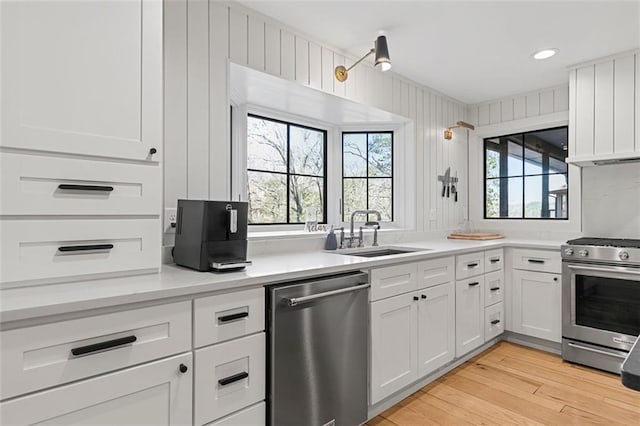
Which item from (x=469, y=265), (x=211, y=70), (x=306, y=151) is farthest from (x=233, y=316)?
(x=469, y=265)

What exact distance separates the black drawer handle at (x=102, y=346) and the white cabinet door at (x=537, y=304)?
3.04 meters

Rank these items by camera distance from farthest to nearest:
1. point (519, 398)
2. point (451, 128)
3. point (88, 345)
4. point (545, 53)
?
point (451, 128) < point (545, 53) < point (519, 398) < point (88, 345)

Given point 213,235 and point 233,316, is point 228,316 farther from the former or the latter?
point 213,235

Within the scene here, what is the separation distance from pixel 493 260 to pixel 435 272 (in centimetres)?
92

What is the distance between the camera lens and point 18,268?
3.75ft

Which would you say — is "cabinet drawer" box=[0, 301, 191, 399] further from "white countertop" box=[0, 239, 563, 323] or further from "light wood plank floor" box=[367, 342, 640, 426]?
"light wood plank floor" box=[367, 342, 640, 426]

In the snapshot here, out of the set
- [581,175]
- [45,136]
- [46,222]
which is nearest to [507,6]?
[581,175]

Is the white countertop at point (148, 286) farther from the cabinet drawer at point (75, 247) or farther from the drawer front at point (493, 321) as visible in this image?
the drawer front at point (493, 321)

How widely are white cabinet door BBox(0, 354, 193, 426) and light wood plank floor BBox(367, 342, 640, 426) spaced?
1229mm

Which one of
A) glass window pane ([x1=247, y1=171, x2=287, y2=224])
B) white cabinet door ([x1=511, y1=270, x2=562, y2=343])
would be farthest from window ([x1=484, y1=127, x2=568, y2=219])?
glass window pane ([x1=247, y1=171, x2=287, y2=224])

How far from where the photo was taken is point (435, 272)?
2.39m

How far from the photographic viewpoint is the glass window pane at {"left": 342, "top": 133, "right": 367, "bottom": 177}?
10.5ft

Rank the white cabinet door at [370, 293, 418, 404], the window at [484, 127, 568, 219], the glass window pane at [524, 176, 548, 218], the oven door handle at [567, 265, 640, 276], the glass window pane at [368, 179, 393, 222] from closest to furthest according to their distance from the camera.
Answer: the white cabinet door at [370, 293, 418, 404] → the oven door handle at [567, 265, 640, 276] → the glass window pane at [368, 179, 393, 222] → the window at [484, 127, 568, 219] → the glass window pane at [524, 176, 548, 218]

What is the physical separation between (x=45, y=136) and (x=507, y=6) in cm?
239
